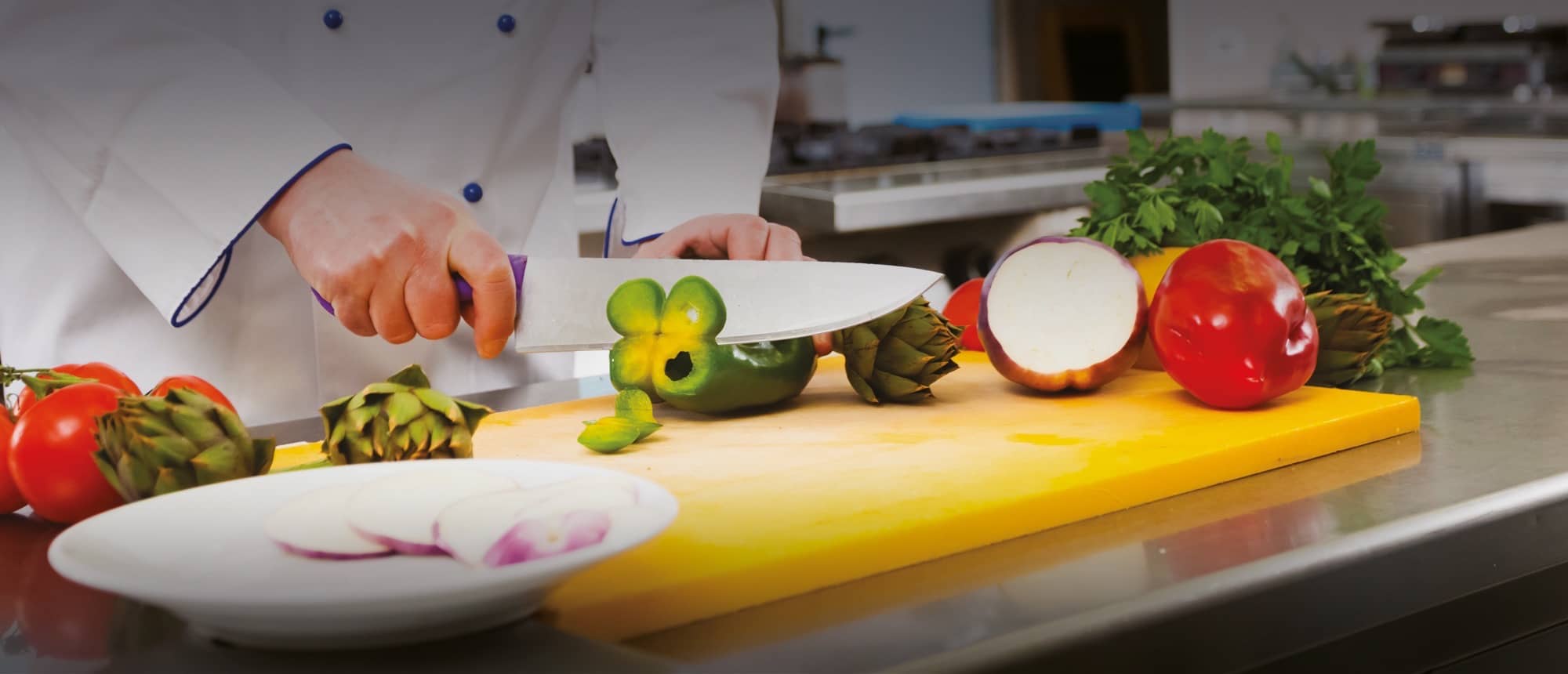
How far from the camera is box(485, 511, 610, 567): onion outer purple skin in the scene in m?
0.52

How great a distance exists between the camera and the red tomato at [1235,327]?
0.80 meters

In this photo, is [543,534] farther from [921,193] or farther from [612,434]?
[921,193]

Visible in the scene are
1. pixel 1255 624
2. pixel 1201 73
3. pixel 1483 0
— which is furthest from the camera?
pixel 1201 73

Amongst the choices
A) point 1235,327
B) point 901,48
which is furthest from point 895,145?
point 1235,327

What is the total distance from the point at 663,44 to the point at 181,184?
50 centimetres

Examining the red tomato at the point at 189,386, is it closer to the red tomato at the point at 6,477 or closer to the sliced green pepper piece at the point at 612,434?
the red tomato at the point at 6,477

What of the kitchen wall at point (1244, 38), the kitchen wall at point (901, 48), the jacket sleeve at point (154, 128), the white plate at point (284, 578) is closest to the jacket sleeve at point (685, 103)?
the jacket sleeve at point (154, 128)

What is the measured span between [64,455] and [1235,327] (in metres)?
0.63

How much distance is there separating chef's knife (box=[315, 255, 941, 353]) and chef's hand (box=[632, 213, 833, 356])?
113 millimetres

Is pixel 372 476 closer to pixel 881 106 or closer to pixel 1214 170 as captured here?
pixel 1214 170

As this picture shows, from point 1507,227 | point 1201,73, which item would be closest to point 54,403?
point 1507,227

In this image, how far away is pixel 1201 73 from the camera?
406 cm

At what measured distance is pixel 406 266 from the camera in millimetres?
905

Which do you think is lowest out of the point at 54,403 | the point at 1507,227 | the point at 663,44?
the point at 1507,227
